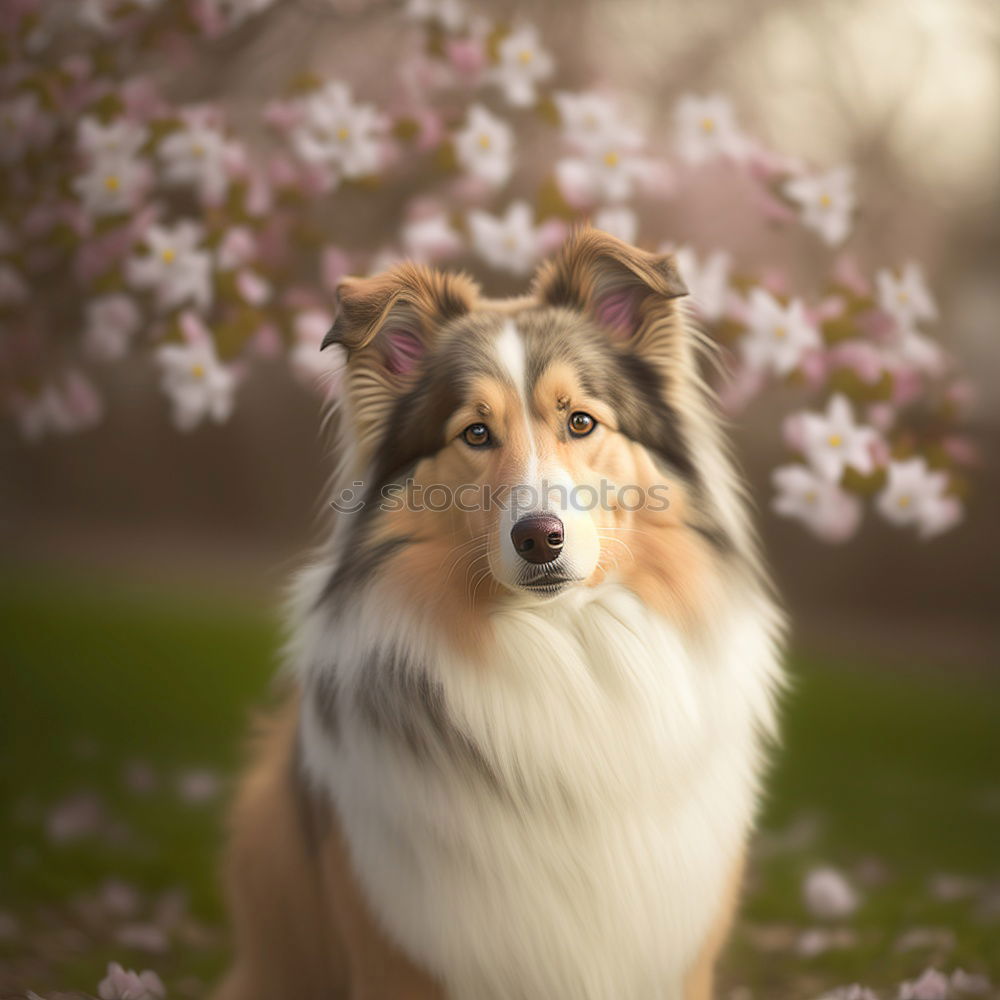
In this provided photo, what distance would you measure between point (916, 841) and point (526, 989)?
1.60 meters

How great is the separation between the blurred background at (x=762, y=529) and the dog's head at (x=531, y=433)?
3.31ft

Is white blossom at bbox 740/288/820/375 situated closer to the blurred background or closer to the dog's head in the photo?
the blurred background

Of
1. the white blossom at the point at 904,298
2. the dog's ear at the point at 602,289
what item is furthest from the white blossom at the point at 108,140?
the white blossom at the point at 904,298

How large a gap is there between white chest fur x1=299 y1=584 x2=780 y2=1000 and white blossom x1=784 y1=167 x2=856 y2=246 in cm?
165

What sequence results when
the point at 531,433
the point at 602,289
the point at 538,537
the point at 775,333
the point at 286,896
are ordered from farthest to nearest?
1. the point at 775,333
2. the point at 286,896
3. the point at 602,289
4. the point at 531,433
5. the point at 538,537

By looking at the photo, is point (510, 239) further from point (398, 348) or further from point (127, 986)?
point (127, 986)

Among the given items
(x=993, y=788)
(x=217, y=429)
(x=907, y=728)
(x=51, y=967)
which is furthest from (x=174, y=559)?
(x=993, y=788)

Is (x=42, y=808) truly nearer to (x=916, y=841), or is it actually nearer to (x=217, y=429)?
(x=217, y=429)

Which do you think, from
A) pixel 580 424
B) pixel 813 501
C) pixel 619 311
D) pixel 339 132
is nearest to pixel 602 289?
pixel 619 311

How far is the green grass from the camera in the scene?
2998mm

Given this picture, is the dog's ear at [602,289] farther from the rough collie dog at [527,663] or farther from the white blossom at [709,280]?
the white blossom at [709,280]

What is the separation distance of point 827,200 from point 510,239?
984 mm

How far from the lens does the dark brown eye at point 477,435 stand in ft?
6.47

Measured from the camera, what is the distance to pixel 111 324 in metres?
3.15
